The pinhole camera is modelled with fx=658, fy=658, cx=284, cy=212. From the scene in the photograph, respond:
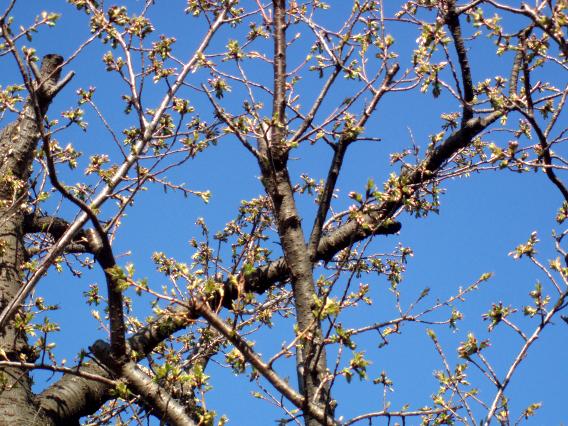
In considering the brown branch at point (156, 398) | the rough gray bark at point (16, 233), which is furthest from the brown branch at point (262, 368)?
the rough gray bark at point (16, 233)

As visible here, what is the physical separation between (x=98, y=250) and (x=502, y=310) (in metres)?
2.80

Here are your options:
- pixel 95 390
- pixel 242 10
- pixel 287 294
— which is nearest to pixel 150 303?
pixel 95 390

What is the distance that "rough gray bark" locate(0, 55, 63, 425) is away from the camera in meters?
5.38

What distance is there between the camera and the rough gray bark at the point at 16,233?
538 centimetres

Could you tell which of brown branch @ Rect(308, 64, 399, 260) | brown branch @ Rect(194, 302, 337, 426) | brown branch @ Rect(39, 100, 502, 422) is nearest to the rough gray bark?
brown branch @ Rect(39, 100, 502, 422)

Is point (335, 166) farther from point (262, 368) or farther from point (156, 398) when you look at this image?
point (156, 398)

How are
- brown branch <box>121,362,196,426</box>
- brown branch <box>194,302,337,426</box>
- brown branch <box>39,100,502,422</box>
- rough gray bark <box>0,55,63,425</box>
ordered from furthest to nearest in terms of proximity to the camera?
brown branch <box>39,100,502,422</box> → rough gray bark <box>0,55,63,425</box> → brown branch <box>121,362,196,426</box> → brown branch <box>194,302,337,426</box>

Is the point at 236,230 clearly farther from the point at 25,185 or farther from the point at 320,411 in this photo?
the point at 320,411

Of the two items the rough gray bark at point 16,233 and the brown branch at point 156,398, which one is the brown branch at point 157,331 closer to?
the rough gray bark at point 16,233

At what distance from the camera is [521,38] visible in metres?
4.13

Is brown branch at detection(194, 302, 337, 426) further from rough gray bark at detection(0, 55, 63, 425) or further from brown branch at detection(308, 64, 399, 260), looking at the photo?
rough gray bark at detection(0, 55, 63, 425)

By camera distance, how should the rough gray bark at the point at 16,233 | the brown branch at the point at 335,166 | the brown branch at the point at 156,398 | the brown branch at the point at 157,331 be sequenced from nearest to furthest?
1. the brown branch at the point at 156,398
2. the brown branch at the point at 335,166
3. the rough gray bark at the point at 16,233
4. the brown branch at the point at 157,331

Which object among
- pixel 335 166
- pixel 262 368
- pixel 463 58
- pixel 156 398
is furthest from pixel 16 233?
pixel 463 58

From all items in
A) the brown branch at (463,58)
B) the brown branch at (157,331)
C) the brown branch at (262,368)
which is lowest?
the brown branch at (262,368)
